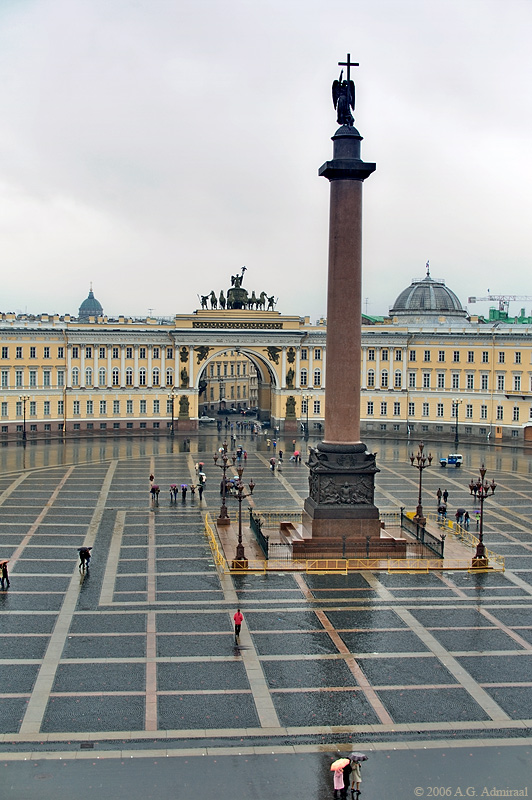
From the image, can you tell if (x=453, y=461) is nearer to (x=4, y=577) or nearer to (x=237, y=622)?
(x=4, y=577)

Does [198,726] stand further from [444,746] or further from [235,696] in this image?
[444,746]

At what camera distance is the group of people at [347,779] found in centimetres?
1783

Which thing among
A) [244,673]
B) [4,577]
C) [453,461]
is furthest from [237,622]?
[453,461]

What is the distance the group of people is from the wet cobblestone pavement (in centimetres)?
52

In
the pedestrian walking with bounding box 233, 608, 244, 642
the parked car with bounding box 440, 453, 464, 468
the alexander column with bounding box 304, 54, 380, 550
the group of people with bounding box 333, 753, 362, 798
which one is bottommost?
the group of people with bounding box 333, 753, 362, 798

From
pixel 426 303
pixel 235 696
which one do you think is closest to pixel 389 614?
pixel 235 696

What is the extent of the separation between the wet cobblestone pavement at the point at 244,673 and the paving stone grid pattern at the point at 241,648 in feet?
0.25

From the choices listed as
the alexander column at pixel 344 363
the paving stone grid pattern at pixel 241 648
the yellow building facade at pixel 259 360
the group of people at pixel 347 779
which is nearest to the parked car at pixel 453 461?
the yellow building facade at pixel 259 360

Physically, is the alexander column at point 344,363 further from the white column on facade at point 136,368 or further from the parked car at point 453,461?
the white column on facade at point 136,368

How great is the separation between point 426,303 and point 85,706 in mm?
91217

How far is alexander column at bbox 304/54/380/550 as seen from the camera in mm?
37844

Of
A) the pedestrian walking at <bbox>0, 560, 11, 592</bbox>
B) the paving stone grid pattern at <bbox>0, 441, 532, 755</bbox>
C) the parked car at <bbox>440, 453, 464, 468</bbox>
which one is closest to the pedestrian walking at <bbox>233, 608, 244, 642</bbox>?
the paving stone grid pattern at <bbox>0, 441, 532, 755</bbox>

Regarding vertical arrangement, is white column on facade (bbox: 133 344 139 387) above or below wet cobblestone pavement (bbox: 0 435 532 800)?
above

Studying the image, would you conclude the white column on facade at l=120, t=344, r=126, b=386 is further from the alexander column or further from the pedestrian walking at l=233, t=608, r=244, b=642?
the pedestrian walking at l=233, t=608, r=244, b=642
